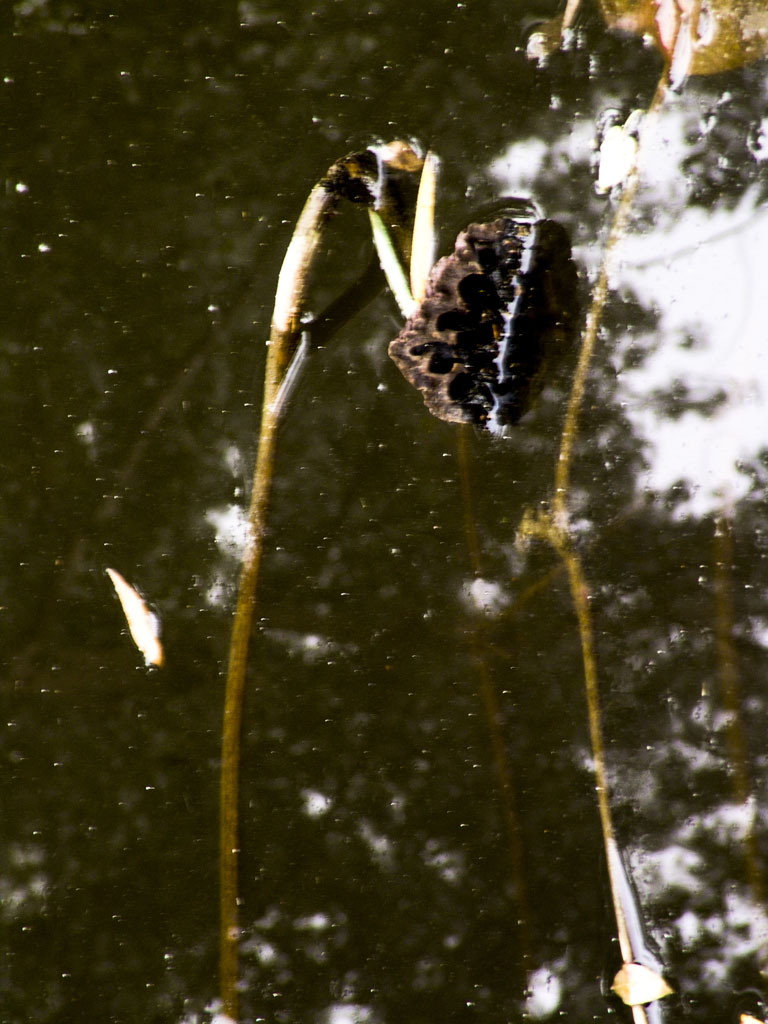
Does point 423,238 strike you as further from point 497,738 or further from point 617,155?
point 497,738

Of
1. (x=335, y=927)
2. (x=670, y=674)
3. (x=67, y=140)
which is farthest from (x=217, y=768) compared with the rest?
(x=67, y=140)

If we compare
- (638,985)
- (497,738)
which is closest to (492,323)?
(497,738)

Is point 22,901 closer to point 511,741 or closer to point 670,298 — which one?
point 511,741

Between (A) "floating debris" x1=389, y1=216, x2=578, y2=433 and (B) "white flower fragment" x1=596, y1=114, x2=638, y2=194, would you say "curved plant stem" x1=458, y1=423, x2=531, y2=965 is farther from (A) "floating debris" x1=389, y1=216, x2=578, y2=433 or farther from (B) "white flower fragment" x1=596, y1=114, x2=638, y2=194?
(B) "white flower fragment" x1=596, y1=114, x2=638, y2=194

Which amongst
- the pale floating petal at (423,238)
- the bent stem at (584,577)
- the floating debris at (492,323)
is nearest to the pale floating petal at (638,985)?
the bent stem at (584,577)

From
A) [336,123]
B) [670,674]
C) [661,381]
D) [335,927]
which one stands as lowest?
[335,927]

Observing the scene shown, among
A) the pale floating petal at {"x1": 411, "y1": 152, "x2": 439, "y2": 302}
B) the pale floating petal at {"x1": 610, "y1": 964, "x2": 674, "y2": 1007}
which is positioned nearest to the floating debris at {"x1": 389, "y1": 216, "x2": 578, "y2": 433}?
the pale floating petal at {"x1": 411, "y1": 152, "x2": 439, "y2": 302}
